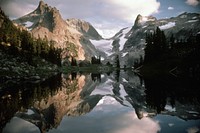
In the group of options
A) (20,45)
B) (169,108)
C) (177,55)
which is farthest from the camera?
(20,45)

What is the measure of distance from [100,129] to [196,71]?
66.0 metres

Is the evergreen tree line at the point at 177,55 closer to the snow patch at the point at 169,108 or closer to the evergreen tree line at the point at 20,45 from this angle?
the evergreen tree line at the point at 20,45

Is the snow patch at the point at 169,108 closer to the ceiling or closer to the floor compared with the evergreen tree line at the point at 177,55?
closer to the floor

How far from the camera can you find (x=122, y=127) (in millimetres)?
11789

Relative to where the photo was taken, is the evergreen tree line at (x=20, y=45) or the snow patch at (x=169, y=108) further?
the evergreen tree line at (x=20, y=45)

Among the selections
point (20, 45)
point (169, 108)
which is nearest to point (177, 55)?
point (20, 45)

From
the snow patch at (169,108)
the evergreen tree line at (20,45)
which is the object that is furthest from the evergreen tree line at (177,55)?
the snow patch at (169,108)

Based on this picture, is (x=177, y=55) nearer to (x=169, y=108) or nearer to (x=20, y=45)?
(x=20, y=45)

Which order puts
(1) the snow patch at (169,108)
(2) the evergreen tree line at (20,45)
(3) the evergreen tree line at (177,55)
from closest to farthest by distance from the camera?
(1) the snow patch at (169,108) < (3) the evergreen tree line at (177,55) < (2) the evergreen tree line at (20,45)

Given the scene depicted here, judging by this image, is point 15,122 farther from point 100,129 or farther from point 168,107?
point 168,107

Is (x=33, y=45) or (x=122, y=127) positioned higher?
(x=33, y=45)

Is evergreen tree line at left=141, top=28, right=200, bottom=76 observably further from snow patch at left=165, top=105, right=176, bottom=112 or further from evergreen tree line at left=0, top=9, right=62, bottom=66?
snow patch at left=165, top=105, right=176, bottom=112

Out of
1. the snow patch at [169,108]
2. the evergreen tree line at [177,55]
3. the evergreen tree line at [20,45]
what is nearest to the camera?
the snow patch at [169,108]

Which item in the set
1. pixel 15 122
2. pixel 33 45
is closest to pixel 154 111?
pixel 15 122
